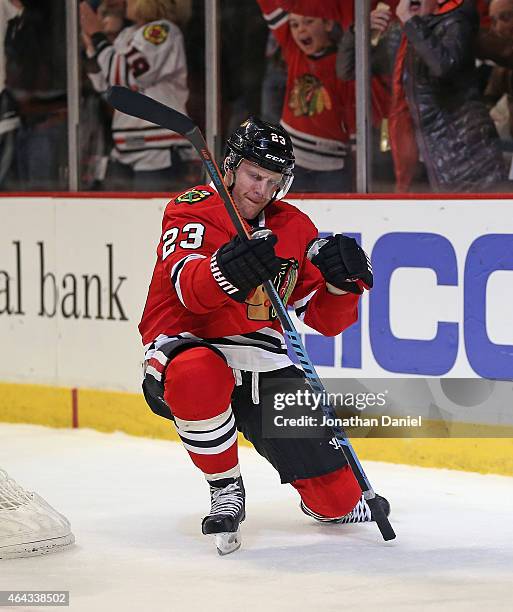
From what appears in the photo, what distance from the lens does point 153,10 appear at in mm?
5160

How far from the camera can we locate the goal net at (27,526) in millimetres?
3173

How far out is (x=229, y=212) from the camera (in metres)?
3.14

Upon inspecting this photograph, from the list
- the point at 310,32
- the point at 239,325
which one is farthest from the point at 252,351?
the point at 310,32

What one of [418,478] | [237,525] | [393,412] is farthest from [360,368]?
[237,525]

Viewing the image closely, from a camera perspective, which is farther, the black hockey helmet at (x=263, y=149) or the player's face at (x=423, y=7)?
the player's face at (x=423, y=7)

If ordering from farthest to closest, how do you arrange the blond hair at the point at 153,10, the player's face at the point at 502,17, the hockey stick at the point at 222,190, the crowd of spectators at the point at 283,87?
the blond hair at the point at 153,10, the crowd of spectators at the point at 283,87, the player's face at the point at 502,17, the hockey stick at the point at 222,190

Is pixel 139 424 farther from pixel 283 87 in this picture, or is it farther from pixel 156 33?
pixel 156 33

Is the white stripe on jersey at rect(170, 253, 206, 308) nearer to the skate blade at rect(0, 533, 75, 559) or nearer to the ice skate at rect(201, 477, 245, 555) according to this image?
the ice skate at rect(201, 477, 245, 555)

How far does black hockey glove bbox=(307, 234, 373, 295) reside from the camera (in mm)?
3178

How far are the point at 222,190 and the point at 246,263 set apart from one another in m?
0.23

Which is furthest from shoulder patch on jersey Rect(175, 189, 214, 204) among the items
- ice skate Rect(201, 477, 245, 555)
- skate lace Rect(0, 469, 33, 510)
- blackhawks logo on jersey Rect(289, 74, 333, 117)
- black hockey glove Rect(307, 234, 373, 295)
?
blackhawks logo on jersey Rect(289, 74, 333, 117)

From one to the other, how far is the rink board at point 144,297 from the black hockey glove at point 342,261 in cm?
104

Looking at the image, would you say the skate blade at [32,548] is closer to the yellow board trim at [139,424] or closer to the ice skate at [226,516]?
the ice skate at [226,516]

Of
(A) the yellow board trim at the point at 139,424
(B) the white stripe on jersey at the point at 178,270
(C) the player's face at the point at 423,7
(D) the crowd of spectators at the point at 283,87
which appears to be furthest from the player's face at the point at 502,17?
(B) the white stripe on jersey at the point at 178,270
